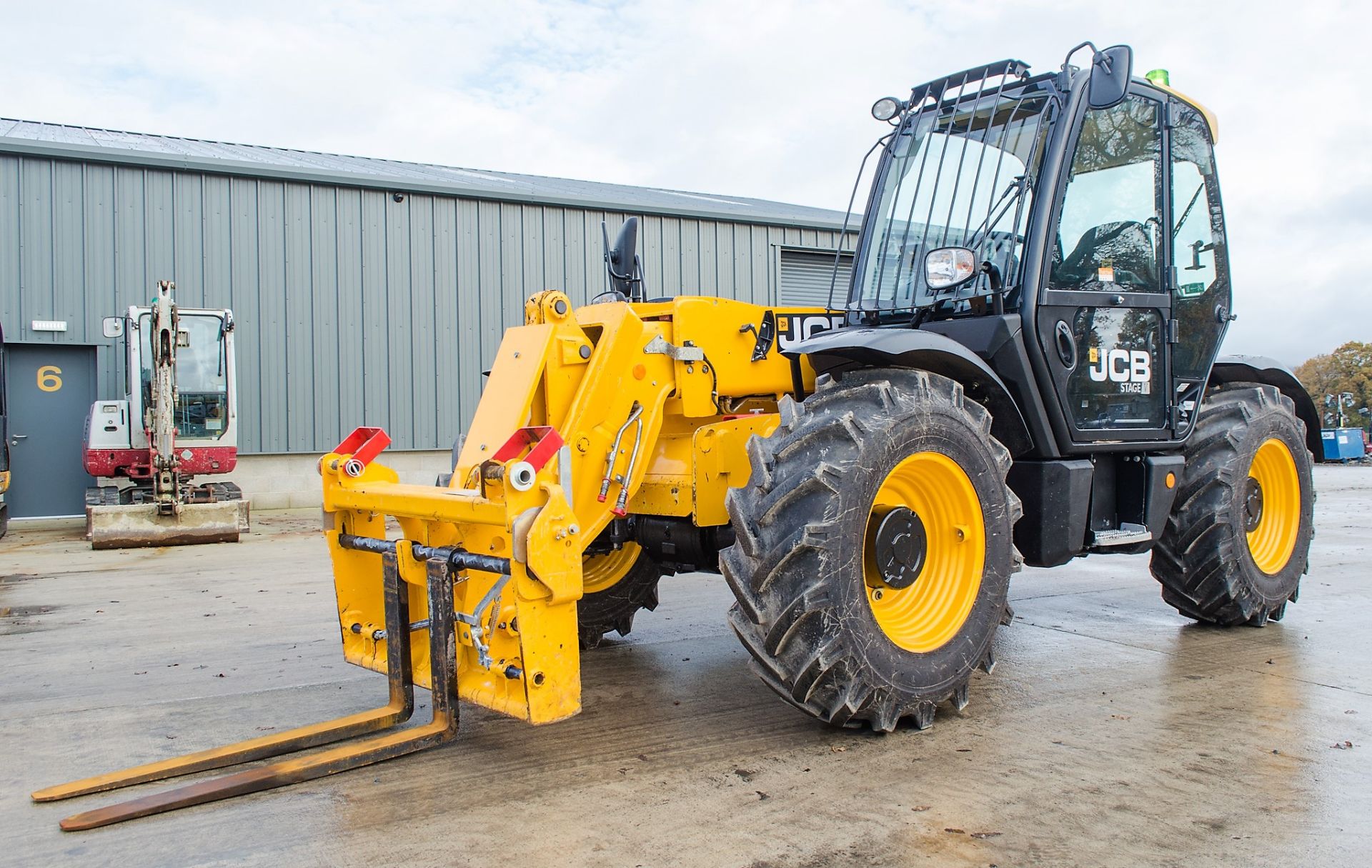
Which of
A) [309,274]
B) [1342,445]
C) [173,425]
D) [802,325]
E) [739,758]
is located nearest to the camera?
[739,758]

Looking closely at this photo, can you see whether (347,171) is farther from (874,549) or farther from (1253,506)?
(874,549)

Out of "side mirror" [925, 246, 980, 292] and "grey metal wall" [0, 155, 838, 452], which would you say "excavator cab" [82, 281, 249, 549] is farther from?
"side mirror" [925, 246, 980, 292]

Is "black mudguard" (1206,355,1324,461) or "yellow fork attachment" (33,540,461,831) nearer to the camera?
"yellow fork attachment" (33,540,461,831)

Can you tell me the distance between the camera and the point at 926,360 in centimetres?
450

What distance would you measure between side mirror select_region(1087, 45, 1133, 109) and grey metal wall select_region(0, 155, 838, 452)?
1337cm

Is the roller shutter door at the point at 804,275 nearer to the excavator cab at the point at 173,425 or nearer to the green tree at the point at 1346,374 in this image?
the excavator cab at the point at 173,425

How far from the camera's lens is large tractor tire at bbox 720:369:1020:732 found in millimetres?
3707

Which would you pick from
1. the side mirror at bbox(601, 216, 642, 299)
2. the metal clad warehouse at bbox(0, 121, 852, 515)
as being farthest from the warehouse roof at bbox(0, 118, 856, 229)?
the side mirror at bbox(601, 216, 642, 299)

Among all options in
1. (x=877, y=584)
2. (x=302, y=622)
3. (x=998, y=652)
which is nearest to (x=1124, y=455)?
(x=998, y=652)

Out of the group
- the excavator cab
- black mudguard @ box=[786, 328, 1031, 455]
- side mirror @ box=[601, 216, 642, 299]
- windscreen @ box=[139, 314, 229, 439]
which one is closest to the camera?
black mudguard @ box=[786, 328, 1031, 455]

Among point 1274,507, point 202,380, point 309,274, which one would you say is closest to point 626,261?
point 1274,507

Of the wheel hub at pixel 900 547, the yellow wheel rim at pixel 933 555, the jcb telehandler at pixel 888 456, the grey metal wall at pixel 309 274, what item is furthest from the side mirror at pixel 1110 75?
the grey metal wall at pixel 309 274

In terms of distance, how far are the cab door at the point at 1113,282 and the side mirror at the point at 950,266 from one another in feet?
1.69

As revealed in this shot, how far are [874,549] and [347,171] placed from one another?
1594cm
